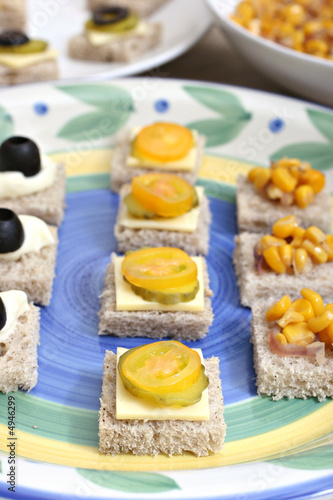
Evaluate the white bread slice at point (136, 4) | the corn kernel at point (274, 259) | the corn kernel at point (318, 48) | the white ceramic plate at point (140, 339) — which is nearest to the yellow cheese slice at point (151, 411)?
the white ceramic plate at point (140, 339)

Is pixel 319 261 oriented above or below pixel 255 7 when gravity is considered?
below

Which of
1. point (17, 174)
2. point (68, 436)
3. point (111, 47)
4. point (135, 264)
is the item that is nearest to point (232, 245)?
point (135, 264)

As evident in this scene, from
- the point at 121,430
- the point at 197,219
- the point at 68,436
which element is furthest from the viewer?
the point at 197,219

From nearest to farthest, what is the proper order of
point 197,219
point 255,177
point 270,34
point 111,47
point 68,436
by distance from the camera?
point 68,436
point 197,219
point 255,177
point 270,34
point 111,47

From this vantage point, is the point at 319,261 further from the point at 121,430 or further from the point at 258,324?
the point at 121,430

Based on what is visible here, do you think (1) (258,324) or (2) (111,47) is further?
(2) (111,47)

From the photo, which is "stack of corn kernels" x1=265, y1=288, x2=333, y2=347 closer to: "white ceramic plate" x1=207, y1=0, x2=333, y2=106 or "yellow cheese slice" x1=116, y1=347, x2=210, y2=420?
"yellow cheese slice" x1=116, y1=347, x2=210, y2=420

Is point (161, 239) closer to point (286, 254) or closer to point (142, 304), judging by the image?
point (142, 304)
